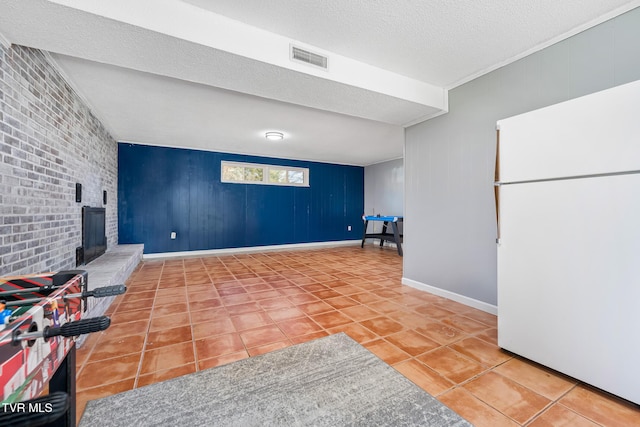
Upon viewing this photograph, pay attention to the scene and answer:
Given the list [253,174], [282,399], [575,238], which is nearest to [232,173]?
[253,174]

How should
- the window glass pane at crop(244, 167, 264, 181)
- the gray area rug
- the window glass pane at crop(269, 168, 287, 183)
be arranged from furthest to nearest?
the window glass pane at crop(269, 168, 287, 183), the window glass pane at crop(244, 167, 264, 181), the gray area rug

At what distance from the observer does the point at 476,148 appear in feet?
8.68

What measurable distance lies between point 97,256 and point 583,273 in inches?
196

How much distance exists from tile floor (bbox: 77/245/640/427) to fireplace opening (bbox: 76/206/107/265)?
2.01 feet

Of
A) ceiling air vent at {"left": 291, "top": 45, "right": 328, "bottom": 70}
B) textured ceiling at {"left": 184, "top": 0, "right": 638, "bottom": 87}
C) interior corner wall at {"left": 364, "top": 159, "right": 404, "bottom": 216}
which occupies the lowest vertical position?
interior corner wall at {"left": 364, "top": 159, "right": 404, "bottom": 216}

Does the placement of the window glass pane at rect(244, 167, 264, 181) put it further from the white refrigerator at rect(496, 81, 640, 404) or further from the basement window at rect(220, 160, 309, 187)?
the white refrigerator at rect(496, 81, 640, 404)

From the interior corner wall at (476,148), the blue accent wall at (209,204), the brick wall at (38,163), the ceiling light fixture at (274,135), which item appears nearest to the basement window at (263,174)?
the blue accent wall at (209,204)

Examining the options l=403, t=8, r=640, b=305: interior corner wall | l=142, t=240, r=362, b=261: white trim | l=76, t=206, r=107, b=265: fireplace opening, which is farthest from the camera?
l=142, t=240, r=362, b=261: white trim

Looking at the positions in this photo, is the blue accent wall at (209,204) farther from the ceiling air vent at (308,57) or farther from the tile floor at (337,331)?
the ceiling air vent at (308,57)

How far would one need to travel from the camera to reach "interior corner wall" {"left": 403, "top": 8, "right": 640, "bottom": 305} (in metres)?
1.87

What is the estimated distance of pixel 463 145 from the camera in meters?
2.78

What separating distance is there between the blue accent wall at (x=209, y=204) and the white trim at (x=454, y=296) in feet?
→ 12.8

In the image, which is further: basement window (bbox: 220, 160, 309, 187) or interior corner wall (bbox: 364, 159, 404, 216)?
interior corner wall (bbox: 364, 159, 404, 216)

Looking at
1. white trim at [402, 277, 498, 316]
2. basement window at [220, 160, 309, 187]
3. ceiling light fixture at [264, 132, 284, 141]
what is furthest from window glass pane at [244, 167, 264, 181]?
white trim at [402, 277, 498, 316]
